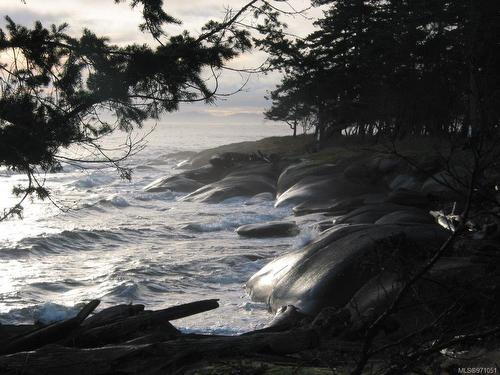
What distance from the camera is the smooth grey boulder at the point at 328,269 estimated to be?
985 centimetres

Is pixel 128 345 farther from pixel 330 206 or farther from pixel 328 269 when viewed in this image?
pixel 330 206

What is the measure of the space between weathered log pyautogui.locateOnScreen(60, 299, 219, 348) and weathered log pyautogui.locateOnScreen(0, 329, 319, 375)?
717 mm

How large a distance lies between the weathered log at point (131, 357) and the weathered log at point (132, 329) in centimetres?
72

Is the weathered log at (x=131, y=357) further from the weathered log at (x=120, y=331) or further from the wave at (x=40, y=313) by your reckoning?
the wave at (x=40, y=313)

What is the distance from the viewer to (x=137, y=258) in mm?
17219

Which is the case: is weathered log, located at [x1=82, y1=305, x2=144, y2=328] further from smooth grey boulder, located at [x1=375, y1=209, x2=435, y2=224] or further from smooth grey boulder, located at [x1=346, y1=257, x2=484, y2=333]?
smooth grey boulder, located at [x1=375, y1=209, x2=435, y2=224]

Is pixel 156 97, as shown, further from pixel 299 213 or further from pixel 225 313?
pixel 299 213

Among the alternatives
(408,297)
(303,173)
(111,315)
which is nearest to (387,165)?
(303,173)

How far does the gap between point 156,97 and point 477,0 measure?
24.4 meters

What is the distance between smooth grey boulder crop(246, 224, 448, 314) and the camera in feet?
32.3

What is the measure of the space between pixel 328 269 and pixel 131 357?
5707 mm

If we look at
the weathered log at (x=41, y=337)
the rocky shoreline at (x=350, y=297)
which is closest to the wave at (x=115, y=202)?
the rocky shoreline at (x=350, y=297)

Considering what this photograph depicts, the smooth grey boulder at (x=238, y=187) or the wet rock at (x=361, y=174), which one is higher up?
the wet rock at (x=361, y=174)

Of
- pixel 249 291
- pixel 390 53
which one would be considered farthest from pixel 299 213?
pixel 390 53
